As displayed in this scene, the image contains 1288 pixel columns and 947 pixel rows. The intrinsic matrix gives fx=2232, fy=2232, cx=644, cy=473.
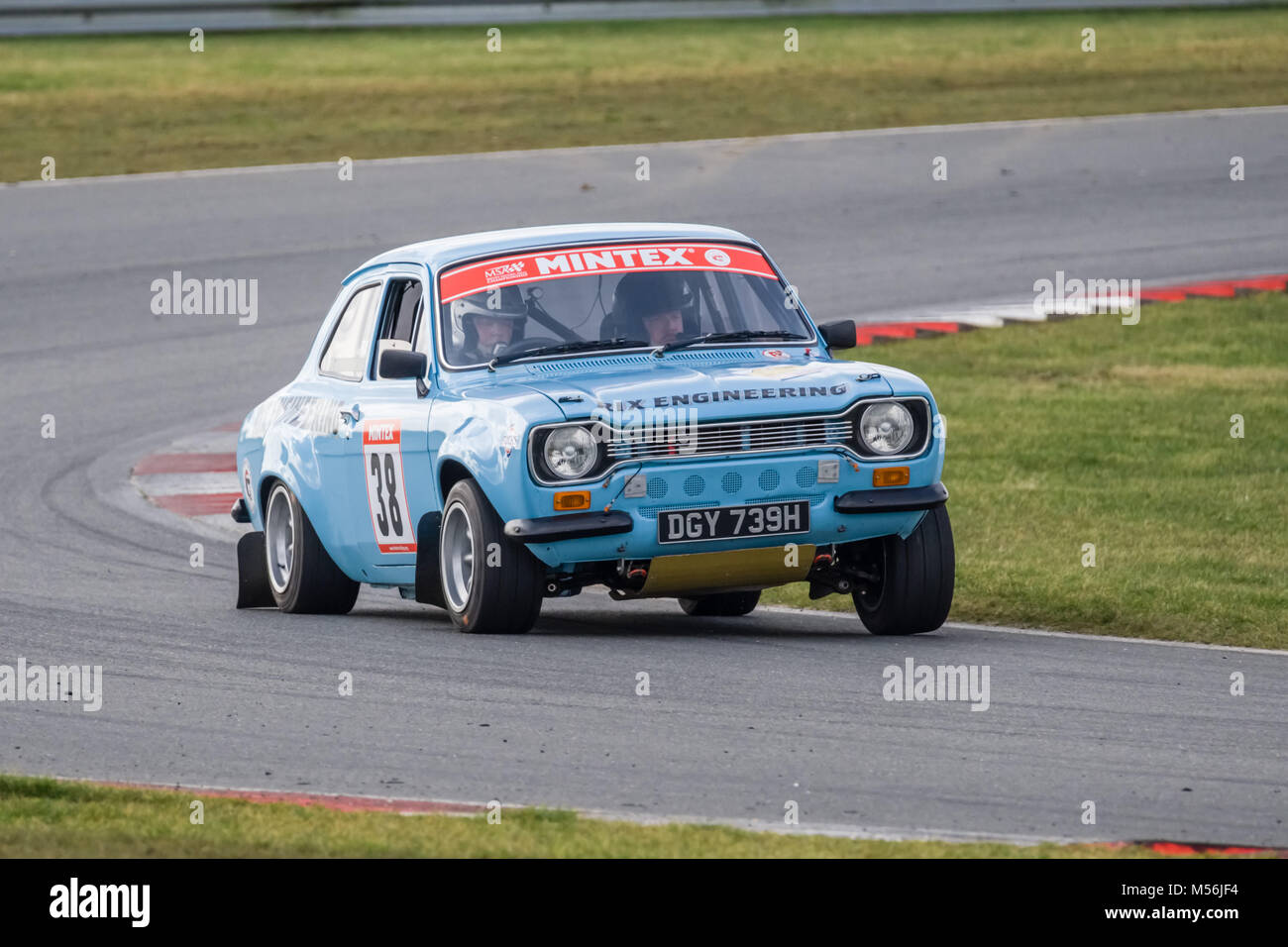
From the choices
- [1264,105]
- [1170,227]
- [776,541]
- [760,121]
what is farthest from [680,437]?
[1264,105]

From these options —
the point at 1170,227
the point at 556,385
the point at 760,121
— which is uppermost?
the point at 760,121

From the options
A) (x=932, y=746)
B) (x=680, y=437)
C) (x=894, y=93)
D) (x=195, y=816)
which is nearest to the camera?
(x=195, y=816)

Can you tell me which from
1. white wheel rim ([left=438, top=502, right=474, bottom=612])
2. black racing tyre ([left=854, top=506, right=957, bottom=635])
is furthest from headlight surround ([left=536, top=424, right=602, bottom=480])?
black racing tyre ([left=854, top=506, right=957, bottom=635])

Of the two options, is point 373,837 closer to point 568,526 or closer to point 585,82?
point 568,526

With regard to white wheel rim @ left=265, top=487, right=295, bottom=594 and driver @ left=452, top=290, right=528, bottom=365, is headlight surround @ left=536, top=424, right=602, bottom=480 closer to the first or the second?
driver @ left=452, top=290, right=528, bottom=365

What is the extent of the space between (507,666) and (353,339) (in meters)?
2.49

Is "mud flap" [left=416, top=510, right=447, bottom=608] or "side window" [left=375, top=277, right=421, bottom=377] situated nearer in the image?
"mud flap" [left=416, top=510, right=447, bottom=608]

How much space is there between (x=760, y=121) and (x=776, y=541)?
17997 mm

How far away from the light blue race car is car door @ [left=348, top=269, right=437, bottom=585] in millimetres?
12

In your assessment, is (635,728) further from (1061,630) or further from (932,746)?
(1061,630)

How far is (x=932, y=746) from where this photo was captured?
22.6ft

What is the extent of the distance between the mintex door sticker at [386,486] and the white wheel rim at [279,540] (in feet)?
2.97

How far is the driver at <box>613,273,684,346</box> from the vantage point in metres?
9.23

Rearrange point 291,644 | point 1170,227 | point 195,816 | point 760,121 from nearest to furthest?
point 195,816
point 291,644
point 1170,227
point 760,121
